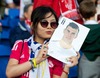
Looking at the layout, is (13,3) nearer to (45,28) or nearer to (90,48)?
(90,48)

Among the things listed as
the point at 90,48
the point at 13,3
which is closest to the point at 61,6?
the point at 90,48

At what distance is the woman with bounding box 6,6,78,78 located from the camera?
3.05 meters

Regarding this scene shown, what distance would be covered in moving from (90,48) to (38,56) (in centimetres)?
129

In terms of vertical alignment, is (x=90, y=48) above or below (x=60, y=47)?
below

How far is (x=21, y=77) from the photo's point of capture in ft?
10.2

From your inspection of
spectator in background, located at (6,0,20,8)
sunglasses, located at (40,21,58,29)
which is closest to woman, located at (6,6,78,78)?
sunglasses, located at (40,21,58,29)

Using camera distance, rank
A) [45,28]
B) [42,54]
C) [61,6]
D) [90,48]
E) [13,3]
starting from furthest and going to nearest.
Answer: [13,3] < [90,48] < [61,6] < [45,28] < [42,54]

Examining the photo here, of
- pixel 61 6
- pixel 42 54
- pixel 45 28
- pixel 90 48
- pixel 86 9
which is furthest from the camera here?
pixel 86 9

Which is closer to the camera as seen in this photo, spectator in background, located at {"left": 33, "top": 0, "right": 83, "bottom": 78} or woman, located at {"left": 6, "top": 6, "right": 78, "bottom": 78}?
woman, located at {"left": 6, "top": 6, "right": 78, "bottom": 78}

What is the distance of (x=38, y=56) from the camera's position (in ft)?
10.0

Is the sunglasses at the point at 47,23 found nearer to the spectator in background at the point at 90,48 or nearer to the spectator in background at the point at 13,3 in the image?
the spectator in background at the point at 90,48

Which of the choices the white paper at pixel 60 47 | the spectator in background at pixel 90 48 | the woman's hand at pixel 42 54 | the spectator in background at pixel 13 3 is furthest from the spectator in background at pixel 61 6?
the spectator in background at pixel 13 3

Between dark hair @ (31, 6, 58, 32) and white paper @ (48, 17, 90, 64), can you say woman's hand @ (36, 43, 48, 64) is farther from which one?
dark hair @ (31, 6, 58, 32)

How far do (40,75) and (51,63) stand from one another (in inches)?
5.6
